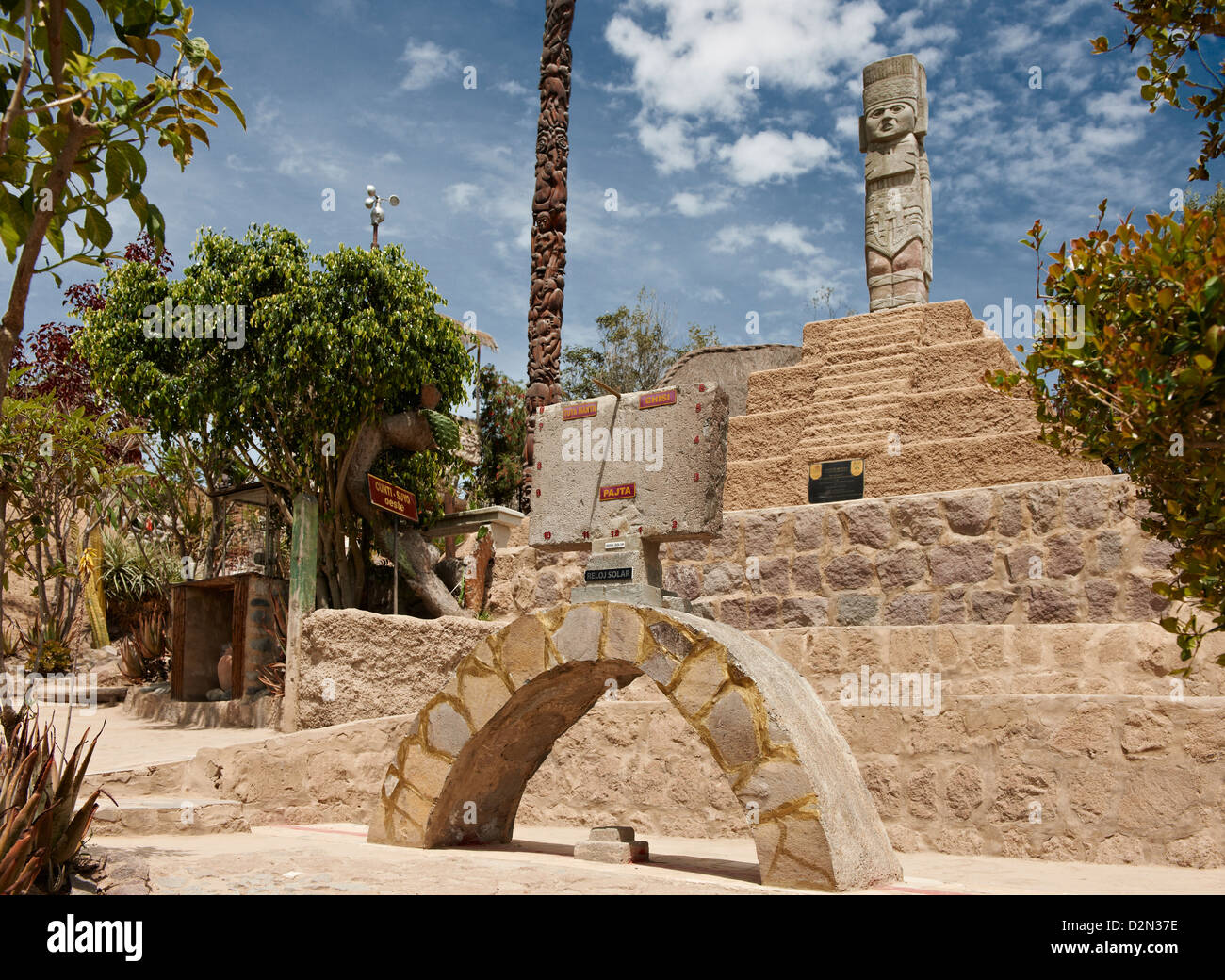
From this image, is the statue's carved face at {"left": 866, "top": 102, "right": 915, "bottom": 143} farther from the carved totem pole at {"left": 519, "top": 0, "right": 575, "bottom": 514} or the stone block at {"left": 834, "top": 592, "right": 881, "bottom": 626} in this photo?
the stone block at {"left": 834, "top": 592, "right": 881, "bottom": 626}

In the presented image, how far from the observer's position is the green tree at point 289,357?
11859 mm

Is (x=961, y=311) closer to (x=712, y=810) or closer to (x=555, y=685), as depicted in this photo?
(x=712, y=810)

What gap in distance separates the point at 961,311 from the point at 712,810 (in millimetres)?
7008

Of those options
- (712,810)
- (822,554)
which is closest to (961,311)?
(822,554)

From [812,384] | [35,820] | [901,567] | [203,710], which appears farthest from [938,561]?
[203,710]

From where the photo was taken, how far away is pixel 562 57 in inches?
622

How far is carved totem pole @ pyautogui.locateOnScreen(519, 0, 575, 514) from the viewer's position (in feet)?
48.6

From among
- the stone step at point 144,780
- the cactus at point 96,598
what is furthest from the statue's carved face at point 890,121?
the cactus at point 96,598

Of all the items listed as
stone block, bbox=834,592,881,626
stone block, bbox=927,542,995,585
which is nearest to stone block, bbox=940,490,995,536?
stone block, bbox=927,542,995,585

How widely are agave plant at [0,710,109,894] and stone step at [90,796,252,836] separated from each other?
1.89m

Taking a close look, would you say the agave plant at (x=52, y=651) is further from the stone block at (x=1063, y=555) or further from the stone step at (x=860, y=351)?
the stone block at (x=1063, y=555)

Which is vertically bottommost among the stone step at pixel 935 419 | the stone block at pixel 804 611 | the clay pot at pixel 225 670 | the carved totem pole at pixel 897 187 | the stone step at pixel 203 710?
the stone step at pixel 203 710

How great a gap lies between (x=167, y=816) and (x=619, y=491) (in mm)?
3591

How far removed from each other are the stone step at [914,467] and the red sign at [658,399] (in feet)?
12.6
